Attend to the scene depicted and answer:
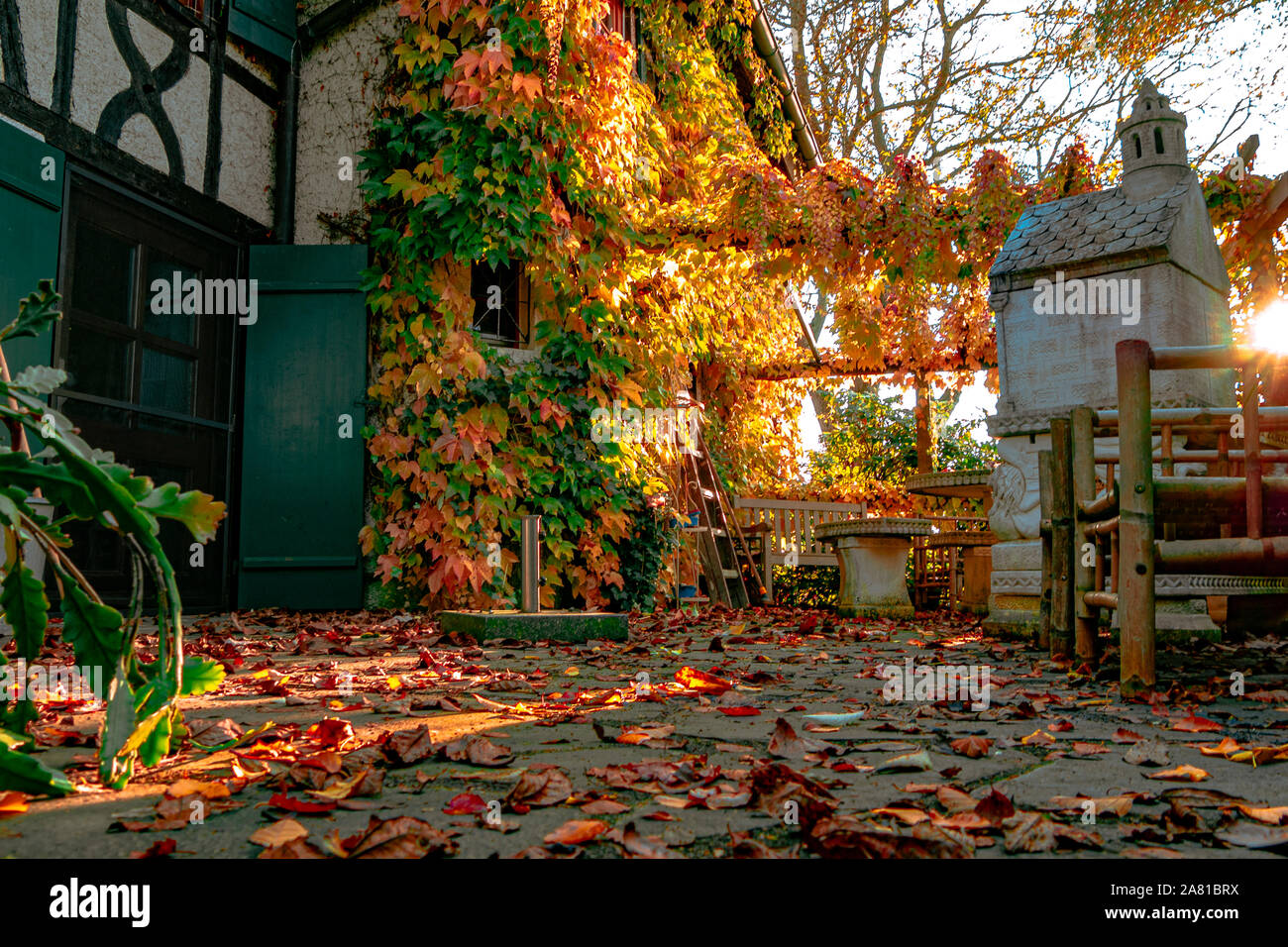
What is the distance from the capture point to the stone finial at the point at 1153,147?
3975 millimetres

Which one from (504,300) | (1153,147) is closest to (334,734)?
(1153,147)

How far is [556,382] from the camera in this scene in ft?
→ 18.6

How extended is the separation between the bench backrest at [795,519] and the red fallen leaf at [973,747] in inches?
266

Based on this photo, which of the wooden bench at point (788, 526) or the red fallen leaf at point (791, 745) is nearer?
the red fallen leaf at point (791, 745)

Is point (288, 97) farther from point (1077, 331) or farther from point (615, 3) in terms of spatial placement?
point (1077, 331)

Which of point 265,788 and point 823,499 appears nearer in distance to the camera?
point 265,788

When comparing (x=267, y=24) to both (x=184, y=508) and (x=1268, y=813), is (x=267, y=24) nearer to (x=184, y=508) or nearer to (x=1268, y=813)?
(x=184, y=508)

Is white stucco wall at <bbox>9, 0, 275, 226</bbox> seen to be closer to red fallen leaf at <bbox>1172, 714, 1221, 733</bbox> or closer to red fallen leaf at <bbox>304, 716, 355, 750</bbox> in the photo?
red fallen leaf at <bbox>304, 716, 355, 750</bbox>

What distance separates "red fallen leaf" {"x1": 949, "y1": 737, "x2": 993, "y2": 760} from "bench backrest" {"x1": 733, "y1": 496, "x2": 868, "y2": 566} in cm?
675

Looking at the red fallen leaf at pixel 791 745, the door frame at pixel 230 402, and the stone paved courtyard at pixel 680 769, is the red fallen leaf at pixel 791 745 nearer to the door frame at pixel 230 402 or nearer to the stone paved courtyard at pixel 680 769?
the stone paved courtyard at pixel 680 769

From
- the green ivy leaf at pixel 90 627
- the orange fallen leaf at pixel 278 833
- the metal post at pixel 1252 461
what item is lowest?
the orange fallen leaf at pixel 278 833

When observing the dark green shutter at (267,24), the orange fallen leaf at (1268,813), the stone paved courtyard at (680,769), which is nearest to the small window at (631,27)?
the dark green shutter at (267,24)
